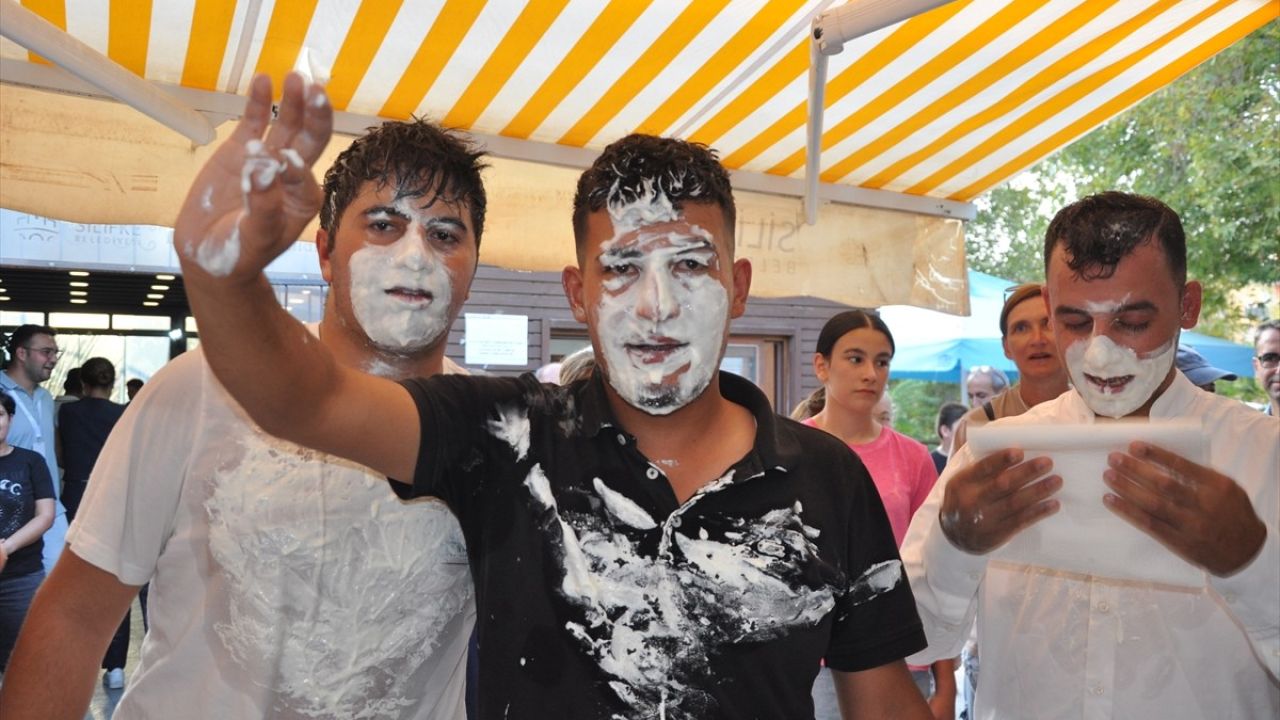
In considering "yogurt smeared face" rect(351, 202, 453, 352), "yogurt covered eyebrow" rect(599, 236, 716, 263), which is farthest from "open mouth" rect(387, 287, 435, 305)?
"yogurt covered eyebrow" rect(599, 236, 716, 263)

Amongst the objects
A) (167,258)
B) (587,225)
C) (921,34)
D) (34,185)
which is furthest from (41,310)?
(587,225)

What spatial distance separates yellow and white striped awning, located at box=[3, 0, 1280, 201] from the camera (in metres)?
3.15

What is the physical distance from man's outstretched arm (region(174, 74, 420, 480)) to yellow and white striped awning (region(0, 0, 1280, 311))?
2.06 meters

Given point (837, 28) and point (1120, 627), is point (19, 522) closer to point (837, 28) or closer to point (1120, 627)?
point (837, 28)

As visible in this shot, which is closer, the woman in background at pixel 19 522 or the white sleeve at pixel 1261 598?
the white sleeve at pixel 1261 598

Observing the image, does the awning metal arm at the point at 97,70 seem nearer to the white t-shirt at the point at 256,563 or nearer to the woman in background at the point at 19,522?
the white t-shirt at the point at 256,563

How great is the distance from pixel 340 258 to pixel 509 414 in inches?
23.3

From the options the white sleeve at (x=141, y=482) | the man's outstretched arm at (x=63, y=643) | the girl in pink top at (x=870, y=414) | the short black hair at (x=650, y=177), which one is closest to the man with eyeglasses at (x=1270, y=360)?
the girl in pink top at (x=870, y=414)

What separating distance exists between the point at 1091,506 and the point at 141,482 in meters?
1.61

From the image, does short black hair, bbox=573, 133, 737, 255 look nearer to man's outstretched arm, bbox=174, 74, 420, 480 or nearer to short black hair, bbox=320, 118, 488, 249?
short black hair, bbox=320, 118, 488, 249

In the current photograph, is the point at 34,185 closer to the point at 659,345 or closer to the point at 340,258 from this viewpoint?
the point at 340,258

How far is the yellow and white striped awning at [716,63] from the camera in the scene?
10.3 feet

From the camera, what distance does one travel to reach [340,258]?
77.1 inches

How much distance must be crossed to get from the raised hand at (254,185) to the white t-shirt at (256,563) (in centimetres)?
82
